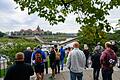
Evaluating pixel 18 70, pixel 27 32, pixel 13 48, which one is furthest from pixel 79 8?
pixel 27 32

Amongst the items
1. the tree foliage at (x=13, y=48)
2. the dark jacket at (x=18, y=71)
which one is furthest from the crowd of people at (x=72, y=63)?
the tree foliage at (x=13, y=48)

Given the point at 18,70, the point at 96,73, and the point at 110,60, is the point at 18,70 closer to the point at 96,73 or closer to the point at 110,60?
the point at 110,60

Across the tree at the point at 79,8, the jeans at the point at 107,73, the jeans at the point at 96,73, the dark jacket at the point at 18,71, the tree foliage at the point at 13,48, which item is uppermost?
the tree at the point at 79,8

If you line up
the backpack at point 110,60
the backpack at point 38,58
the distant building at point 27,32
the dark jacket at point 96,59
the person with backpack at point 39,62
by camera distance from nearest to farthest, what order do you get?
the backpack at point 110,60
the backpack at point 38,58
the person with backpack at point 39,62
the dark jacket at point 96,59
the distant building at point 27,32

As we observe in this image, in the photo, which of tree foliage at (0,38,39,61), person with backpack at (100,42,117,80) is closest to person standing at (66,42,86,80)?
person with backpack at (100,42,117,80)

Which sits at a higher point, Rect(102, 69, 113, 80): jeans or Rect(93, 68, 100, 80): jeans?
Rect(102, 69, 113, 80): jeans

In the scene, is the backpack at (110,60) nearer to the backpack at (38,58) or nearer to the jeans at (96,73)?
the backpack at (38,58)

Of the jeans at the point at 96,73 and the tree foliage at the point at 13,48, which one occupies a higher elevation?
the jeans at the point at 96,73

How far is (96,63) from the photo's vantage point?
16688 millimetres

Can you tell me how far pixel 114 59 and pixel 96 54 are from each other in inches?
103

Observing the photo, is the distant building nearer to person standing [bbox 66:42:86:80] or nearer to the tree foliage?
the tree foliage

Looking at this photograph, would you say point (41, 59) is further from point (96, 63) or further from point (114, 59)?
point (114, 59)

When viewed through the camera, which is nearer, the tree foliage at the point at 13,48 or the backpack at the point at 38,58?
the backpack at the point at 38,58

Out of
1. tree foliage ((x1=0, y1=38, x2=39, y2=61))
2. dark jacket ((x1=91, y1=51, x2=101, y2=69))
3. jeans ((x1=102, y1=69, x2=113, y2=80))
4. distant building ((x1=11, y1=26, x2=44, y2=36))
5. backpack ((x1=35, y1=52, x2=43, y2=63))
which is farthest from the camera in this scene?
distant building ((x1=11, y1=26, x2=44, y2=36))
